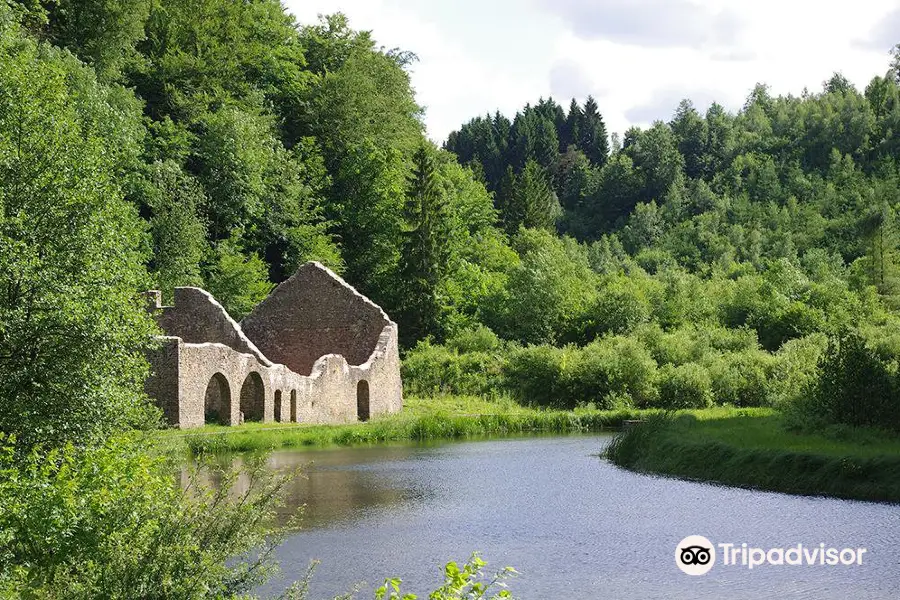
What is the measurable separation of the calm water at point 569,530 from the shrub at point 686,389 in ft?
64.5

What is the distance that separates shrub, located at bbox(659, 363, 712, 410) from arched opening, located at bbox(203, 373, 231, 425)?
17.1 metres

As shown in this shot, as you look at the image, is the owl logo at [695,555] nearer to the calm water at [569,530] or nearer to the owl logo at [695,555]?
the owl logo at [695,555]

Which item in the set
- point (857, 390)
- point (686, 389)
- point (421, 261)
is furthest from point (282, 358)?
point (857, 390)

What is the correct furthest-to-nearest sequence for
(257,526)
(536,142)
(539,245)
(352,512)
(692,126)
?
(536,142) < (692,126) < (539,245) < (352,512) < (257,526)

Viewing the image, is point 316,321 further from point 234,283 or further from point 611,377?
point 611,377

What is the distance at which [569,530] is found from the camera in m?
20.0

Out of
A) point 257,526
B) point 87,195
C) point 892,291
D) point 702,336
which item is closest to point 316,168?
point 702,336

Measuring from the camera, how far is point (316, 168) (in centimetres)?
6400

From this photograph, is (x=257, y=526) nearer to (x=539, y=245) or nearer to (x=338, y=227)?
(x=338, y=227)

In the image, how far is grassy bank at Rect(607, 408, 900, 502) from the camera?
21734 millimetres

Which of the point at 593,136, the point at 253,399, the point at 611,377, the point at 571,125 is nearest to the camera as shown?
the point at 253,399

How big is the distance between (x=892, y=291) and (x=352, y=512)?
170 ft

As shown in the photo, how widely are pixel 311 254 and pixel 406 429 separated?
21226 millimetres

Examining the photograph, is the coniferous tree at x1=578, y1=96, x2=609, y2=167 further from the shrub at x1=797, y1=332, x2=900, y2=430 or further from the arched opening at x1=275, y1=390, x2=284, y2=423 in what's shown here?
the shrub at x1=797, y1=332, x2=900, y2=430
